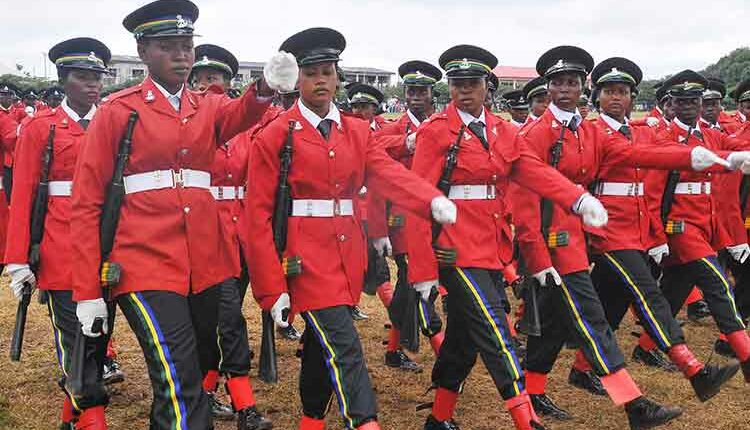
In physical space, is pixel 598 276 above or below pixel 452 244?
below

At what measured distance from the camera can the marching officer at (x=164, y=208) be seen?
141 inches

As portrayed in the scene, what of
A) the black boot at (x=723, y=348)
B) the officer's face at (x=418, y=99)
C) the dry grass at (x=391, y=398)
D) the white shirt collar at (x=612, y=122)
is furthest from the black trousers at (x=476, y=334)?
the black boot at (x=723, y=348)

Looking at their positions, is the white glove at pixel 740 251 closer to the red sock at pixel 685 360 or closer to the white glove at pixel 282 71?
the red sock at pixel 685 360

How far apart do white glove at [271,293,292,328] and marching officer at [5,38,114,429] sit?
1395 mm

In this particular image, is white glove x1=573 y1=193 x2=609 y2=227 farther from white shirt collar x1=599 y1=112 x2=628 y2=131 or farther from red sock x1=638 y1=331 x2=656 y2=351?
red sock x1=638 y1=331 x2=656 y2=351

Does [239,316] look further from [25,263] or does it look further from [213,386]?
[25,263]

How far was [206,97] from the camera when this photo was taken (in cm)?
421

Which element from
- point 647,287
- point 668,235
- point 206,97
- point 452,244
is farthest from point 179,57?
point 668,235

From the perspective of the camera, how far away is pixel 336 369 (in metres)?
3.89

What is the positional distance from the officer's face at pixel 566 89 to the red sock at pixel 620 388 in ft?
6.38

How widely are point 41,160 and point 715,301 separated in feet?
16.8

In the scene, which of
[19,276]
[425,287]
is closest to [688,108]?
[425,287]

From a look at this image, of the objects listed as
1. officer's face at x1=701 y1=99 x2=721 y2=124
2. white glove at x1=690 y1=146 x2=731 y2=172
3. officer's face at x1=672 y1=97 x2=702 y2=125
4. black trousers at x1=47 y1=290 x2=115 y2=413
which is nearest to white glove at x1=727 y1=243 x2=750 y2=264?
officer's face at x1=672 y1=97 x2=702 y2=125

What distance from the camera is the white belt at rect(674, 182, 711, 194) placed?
21.6 feet
